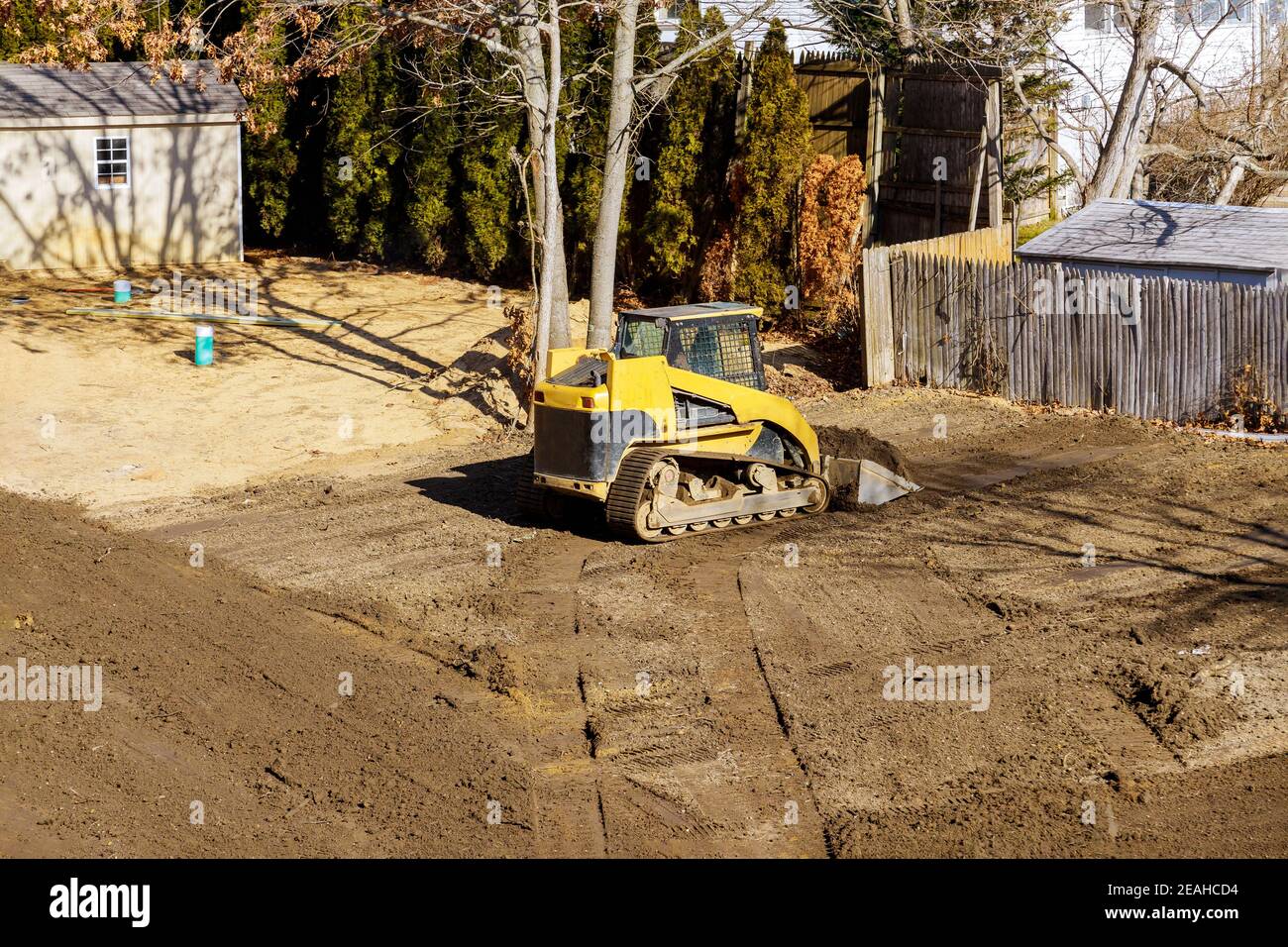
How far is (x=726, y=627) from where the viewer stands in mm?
11242

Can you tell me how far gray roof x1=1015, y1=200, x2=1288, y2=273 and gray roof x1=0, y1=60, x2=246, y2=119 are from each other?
622 inches

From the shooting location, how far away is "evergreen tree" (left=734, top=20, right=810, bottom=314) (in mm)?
23031

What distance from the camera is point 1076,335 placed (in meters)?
18.6

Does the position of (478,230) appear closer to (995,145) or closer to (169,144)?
(169,144)

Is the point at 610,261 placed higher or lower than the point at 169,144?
lower

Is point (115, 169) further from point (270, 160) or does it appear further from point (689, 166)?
point (689, 166)

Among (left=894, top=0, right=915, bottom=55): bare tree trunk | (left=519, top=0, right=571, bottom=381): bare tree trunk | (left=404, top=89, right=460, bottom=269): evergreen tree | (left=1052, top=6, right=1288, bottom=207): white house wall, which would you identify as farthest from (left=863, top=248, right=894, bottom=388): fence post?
(left=1052, top=6, right=1288, bottom=207): white house wall

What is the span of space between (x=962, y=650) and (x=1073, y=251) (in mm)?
10561

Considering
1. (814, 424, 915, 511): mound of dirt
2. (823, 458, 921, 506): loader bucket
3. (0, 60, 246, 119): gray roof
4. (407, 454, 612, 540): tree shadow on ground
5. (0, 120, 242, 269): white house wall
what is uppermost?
(0, 60, 246, 119): gray roof

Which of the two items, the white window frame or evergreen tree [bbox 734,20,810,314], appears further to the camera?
the white window frame

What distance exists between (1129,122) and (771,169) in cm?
566

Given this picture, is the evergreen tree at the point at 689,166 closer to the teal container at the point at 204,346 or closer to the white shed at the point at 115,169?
the teal container at the point at 204,346

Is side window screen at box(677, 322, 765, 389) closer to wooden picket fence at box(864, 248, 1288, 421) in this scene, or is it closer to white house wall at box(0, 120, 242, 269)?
wooden picket fence at box(864, 248, 1288, 421)
